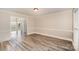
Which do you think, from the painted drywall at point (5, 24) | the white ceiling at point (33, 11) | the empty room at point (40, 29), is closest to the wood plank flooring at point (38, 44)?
the empty room at point (40, 29)

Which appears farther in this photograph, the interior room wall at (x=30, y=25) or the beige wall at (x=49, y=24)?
the interior room wall at (x=30, y=25)

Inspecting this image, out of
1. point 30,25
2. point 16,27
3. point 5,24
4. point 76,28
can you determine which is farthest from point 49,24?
point 5,24

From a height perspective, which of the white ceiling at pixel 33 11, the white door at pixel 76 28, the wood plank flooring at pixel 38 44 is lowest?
the wood plank flooring at pixel 38 44

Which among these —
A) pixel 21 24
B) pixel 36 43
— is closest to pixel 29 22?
pixel 21 24

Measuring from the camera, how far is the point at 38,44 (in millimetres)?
1528

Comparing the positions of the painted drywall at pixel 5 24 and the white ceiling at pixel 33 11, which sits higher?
the white ceiling at pixel 33 11

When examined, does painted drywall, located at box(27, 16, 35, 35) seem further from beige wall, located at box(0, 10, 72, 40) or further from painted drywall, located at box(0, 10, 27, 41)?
painted drywall, located at box(0, 10, 27, 41)

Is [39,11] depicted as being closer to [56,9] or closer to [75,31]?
[56,9]

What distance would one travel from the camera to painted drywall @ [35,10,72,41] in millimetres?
1478

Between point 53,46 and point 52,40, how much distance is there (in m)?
0.11

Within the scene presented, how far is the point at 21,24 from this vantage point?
5.37 ft

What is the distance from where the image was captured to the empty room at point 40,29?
4.81 ft

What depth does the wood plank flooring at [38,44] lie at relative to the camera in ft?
4.86

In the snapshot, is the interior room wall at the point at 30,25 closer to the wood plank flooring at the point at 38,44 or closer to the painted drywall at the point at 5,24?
the wood plank flooring at the point at 38,44
